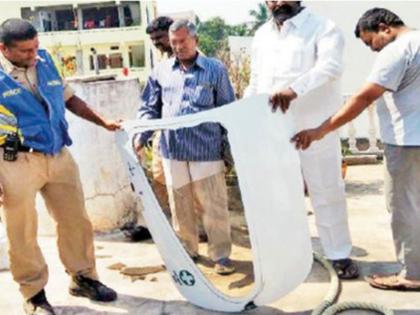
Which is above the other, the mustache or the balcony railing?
the mustache

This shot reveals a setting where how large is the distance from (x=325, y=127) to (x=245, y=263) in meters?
0.84

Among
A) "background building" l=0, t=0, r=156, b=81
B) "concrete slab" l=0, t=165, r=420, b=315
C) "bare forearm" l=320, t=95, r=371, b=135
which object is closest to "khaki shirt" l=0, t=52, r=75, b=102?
"concrete slab" l=0, t=165, r=420, b=315

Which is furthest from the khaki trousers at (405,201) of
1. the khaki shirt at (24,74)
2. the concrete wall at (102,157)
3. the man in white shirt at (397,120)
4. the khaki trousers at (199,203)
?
the concrete wall at (102,157)

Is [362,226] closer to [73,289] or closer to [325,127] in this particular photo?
[325,127]

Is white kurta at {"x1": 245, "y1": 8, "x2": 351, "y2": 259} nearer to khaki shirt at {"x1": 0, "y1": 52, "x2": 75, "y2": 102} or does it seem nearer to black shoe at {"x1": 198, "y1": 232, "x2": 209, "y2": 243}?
black shoe at {"x1": 198, "y1": 232, "x2": 209, "y2": 243}

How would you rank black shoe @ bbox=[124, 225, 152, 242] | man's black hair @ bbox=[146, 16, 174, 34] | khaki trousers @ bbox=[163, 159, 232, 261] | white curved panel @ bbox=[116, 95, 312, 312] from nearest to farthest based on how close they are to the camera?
white curved panel @ bbox=[116, 95, 312, 312], khaki trousers @ bbox=[163, 159, 232, 261], man's black hair @ bbox=[146, 16, 174, 34], black shoe @ bbox=[124, 225, 152, 242]

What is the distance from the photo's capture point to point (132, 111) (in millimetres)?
5070

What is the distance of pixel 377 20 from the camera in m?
3.26

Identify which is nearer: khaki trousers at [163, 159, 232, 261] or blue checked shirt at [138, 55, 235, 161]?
khaki trousers at [163, 159, 232, 261]

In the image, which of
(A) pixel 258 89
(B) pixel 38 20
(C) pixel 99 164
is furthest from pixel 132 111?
(B) pixel 38 20

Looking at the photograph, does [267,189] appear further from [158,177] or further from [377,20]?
[377,20]

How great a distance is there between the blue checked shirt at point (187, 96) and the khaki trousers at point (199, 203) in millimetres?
69

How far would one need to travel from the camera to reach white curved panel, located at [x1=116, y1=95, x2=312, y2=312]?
111 inches

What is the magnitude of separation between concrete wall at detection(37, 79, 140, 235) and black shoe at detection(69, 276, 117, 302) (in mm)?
1383
